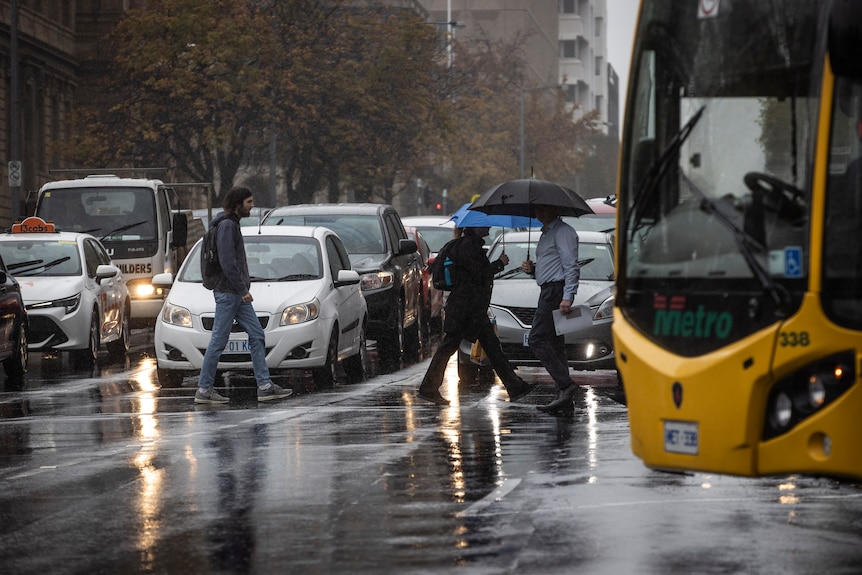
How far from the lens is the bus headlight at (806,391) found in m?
7.33

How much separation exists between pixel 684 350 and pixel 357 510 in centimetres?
232

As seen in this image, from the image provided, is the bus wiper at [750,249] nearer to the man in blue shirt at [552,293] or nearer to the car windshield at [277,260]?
the man in blue shirt at [552,293]

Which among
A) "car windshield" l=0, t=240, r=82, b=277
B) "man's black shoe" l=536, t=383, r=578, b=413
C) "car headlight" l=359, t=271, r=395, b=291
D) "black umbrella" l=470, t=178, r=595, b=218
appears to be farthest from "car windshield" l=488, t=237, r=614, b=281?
"car windshield" l=0, t=240, r=82, b=277

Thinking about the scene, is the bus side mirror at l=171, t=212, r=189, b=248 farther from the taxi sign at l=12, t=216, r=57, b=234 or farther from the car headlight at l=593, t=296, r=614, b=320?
the car headlight at l=593, t=296, r=614, b=320

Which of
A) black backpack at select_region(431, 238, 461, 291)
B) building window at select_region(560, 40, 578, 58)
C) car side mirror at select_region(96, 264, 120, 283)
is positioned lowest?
car side mirror at select_region(96, 264, 120, 283)

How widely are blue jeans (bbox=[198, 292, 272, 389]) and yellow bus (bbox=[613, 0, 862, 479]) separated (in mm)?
8146

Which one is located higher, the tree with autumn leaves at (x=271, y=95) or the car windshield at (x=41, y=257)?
the tree with autumn leaves at (x=271, y=95)

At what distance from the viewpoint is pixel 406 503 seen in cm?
976

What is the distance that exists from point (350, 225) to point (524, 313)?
510 cm

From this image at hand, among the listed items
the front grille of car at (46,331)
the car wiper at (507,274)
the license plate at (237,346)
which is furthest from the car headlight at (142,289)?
the license plate at (237,346)

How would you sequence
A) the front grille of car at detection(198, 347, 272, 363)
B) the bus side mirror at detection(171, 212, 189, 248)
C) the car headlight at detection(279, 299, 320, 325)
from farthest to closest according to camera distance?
the bus side mirror at detection(171, 212, 189, 248)
the car headlight at detection(279, 299, 320, 325)
the front grille of car at detection(198, 347, 272, 363)

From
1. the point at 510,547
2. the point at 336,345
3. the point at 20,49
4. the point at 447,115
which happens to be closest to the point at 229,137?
the point at 20,49

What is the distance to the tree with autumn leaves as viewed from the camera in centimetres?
4881

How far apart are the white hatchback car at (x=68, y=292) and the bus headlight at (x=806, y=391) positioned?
50.0 ft
